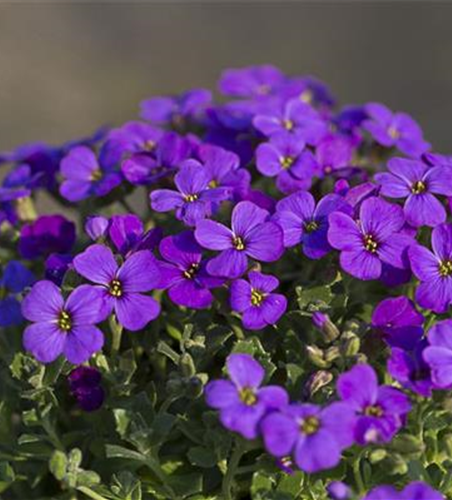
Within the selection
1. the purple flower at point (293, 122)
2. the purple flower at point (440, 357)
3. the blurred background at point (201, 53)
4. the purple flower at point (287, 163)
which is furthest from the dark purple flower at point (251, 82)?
the blurred background at point (201, 53)

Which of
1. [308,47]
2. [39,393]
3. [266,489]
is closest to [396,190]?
[266,489]

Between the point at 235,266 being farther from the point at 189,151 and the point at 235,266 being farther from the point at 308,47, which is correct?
the point at 308,47

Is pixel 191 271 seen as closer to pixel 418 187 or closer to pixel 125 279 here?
pixel 125 279

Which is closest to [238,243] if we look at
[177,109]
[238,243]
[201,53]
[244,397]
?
[238,243]

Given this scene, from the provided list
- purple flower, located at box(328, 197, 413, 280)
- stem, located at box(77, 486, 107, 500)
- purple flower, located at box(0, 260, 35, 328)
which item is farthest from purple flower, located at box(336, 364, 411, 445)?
purple flower, located at box(0, 260, 35, 328)

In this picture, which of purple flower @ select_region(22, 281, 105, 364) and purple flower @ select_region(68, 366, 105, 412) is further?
purple flower @ select_region(68, 366, 105, 412)

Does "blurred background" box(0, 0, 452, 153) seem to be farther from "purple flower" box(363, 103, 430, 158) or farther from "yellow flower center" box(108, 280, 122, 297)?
"yellow flower center" box(108, 280, 122, 297)

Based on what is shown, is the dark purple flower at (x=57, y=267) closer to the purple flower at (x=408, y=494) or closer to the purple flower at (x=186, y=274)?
the purple flower at (x=186, y=274)
